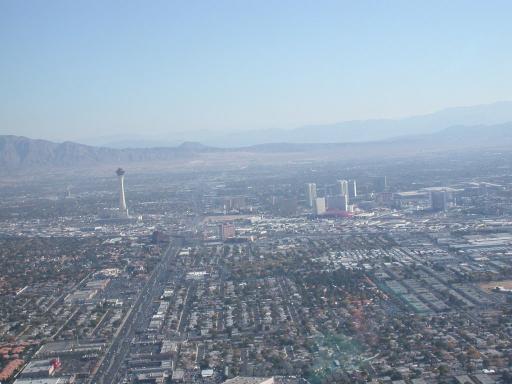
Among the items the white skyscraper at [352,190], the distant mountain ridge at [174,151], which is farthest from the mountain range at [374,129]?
the white skyscraper at [352,190]

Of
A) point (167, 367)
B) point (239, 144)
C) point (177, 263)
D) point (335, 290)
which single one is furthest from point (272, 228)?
point (239, 144)

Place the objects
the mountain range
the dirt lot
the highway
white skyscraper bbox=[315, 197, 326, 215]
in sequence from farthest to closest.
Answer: the mountain range, white skyscraper bbox=[315, 197, 326, 215], the dirt lot, the highway

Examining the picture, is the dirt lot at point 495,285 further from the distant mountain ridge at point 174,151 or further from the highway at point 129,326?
the distant mountain ridge at point 174,151

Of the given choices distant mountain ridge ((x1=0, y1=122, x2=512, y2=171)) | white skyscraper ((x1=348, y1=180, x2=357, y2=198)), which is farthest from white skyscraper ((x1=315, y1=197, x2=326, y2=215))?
distant mountain ridge ((x1=0, y1=122, x2=512, y2=171))

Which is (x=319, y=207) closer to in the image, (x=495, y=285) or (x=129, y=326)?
(x=495, y=285)

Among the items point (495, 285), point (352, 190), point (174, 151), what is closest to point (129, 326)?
point (495, 285)

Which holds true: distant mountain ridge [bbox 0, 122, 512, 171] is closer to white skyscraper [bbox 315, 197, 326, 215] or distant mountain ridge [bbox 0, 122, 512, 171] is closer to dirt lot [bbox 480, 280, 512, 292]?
white skyscraper [bbox 315, 197, 326, 215]

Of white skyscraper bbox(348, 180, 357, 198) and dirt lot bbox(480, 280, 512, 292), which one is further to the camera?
white skyscraper bbox(348, 180, 357, 198)

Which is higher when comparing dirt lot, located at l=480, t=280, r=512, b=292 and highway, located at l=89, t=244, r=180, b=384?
highway, located at l=89, t=244, r=180, b=384

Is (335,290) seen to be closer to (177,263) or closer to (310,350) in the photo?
(310,350)
